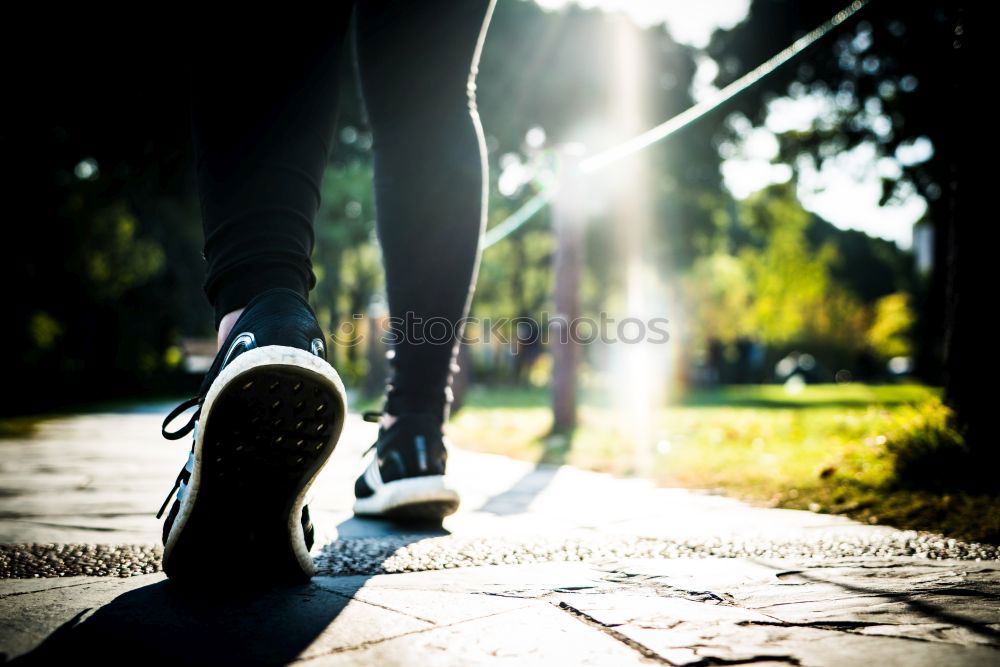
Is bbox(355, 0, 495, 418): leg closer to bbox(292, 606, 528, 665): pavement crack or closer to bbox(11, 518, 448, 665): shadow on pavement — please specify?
bbox(11, 518, 448, 665): shadow on pavement

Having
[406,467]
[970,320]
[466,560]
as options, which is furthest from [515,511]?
[970,320]

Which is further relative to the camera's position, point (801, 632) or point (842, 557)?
point (842, 557)

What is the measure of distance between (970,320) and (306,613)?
307cm

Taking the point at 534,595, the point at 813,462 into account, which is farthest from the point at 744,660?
the point at 813,462

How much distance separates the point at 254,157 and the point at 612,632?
3.47 feet

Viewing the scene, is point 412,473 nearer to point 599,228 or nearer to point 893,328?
point 599,228

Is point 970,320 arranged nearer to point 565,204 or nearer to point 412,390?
point 412,390

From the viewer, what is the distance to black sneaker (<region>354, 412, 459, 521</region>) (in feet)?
5.73

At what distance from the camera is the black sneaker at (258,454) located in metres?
1.16

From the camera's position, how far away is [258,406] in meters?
1.16

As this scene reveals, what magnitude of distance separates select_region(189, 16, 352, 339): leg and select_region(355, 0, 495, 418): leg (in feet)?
0.89

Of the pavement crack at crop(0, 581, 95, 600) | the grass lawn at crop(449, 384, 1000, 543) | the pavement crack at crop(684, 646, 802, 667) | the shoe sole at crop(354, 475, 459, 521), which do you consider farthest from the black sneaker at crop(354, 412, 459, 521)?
the grass lawn at crop(449, 384, 1000, 543)

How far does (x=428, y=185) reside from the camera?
1816mm

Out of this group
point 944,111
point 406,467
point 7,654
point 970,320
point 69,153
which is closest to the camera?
point 7,654
